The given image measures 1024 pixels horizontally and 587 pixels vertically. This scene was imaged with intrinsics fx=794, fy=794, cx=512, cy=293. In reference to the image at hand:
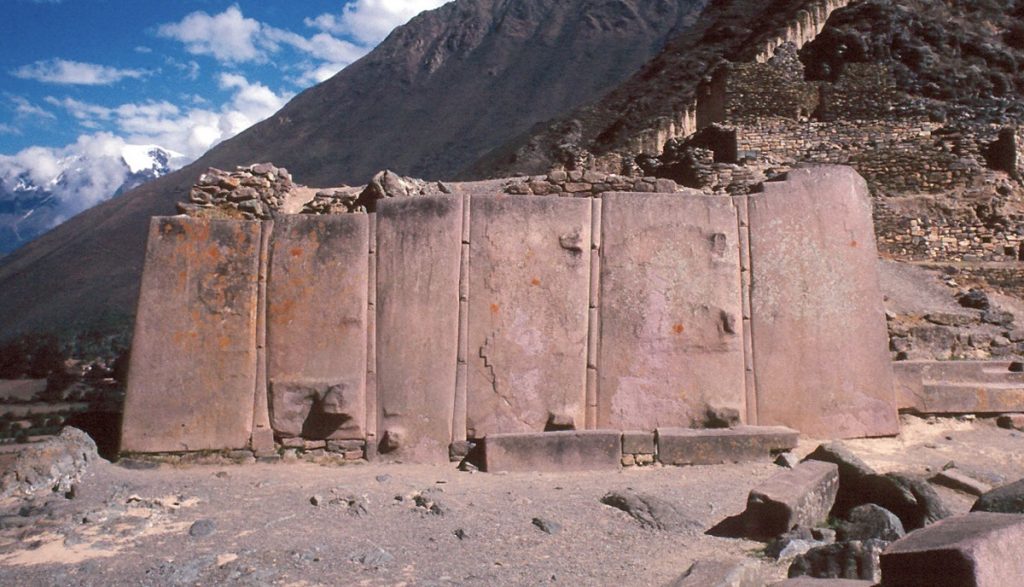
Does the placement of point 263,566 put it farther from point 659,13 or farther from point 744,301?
point 659,13

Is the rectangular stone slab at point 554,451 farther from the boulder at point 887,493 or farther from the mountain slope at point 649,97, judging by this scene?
the mountain slope at point 649,97

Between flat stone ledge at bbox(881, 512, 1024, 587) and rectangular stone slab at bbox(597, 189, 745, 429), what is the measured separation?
310 centimetres

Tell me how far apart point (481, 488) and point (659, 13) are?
64.3 meters

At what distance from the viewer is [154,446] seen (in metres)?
6.21

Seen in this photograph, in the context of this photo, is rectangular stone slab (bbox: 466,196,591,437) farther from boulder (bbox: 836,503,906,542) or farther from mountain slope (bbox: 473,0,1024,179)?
mountain slope (bbox: 473,0,1024,179)

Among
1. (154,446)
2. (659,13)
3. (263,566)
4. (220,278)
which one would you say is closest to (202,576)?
(263,566)

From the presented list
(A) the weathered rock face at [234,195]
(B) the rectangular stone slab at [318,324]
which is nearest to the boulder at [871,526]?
(B) the rectangular stone slab at [318,324]

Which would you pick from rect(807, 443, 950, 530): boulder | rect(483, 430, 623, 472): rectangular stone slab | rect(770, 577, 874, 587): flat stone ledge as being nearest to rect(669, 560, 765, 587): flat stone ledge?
rect(770, 577, 874, 587): flat stone ledge

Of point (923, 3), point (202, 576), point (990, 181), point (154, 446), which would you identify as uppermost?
point (923, 3)

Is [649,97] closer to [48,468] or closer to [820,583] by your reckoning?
[48,468]

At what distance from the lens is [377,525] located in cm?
480

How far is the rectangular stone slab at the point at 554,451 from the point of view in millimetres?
6090

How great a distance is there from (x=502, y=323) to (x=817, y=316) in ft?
8.63

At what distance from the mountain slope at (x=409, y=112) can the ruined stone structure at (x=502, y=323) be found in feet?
76.3
